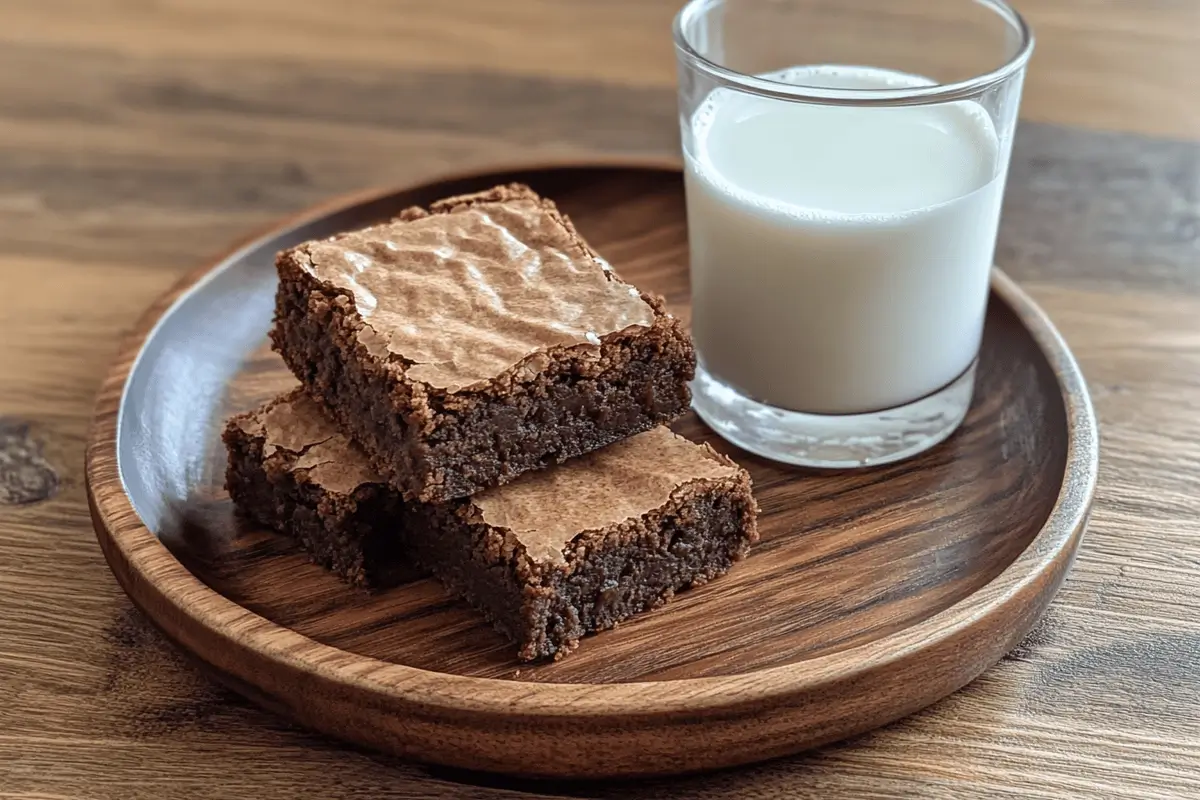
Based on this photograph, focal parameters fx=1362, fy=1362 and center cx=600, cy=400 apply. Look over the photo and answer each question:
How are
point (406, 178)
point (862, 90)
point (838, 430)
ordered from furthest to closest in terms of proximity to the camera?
point (406, 178), point (838, 430), point (862, 90)

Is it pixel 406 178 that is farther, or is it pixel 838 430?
pixel 406 178

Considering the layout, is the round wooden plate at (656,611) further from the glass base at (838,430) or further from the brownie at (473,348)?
the brownie at (473,348)

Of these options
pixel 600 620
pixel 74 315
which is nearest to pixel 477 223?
pixel 600 620

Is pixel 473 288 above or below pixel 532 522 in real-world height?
above

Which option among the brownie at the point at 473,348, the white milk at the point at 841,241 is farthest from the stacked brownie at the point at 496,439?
the white milk at the point at 841,241

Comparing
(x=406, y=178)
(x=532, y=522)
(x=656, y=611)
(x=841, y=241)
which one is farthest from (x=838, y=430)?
(x=406, y=178)

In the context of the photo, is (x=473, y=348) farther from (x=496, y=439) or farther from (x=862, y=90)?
(x=862, y=90)

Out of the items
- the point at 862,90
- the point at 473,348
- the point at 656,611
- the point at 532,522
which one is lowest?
the point at 656,611
